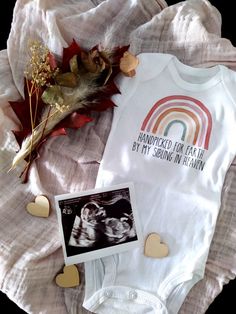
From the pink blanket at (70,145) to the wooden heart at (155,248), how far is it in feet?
0.39

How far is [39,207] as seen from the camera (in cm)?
105

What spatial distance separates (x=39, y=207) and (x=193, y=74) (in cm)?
54

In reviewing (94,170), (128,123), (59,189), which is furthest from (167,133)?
(59,189)

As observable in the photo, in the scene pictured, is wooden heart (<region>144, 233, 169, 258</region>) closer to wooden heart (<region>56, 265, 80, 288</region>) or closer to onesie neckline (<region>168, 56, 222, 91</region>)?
wooden heart (<region>56, 265, 80, 288</region>)

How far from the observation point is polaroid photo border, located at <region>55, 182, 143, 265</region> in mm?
1006

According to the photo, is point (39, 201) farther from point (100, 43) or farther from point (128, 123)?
point (100, 43)

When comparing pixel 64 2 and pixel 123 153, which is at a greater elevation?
pixel 64 2

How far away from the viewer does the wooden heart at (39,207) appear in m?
1.04

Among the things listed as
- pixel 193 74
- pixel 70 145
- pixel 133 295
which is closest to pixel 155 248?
pixel 133 295

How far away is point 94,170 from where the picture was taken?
42.7 inches

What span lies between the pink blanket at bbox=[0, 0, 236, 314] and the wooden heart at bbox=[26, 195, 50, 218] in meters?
0.01

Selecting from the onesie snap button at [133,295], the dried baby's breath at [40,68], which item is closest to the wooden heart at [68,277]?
the onesie snap button at [133,295]

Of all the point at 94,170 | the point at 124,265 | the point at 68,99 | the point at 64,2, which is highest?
the point at 64,2

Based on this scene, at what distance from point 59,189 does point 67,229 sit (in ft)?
0.38
